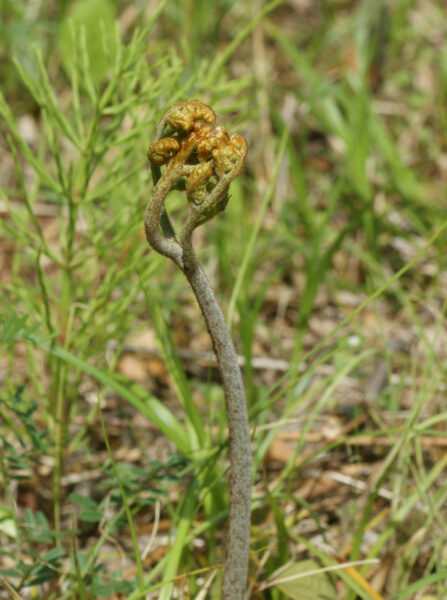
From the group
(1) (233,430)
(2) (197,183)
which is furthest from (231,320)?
(2) (197,183)

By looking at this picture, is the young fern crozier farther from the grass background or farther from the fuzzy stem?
the grass background

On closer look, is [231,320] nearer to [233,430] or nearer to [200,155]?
[233,430]

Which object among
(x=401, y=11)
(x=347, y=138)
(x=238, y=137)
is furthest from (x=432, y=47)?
(x=238, y=137)

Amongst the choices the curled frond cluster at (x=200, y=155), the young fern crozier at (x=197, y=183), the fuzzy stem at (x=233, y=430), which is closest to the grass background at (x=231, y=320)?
the fuzzy stem at (x=233, y=430)

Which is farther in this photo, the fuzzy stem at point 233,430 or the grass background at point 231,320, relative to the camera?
the grass background at point 231,320

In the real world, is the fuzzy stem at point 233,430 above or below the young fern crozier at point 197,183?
below

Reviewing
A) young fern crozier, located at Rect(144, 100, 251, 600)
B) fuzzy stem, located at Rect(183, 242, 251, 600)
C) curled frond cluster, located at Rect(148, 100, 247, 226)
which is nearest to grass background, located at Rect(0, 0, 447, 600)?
fuzzy stem, located at Rect(183, 242, 251, 600)

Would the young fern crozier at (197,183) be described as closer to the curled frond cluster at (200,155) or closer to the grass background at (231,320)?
the curled frond cluster at (200,155)
